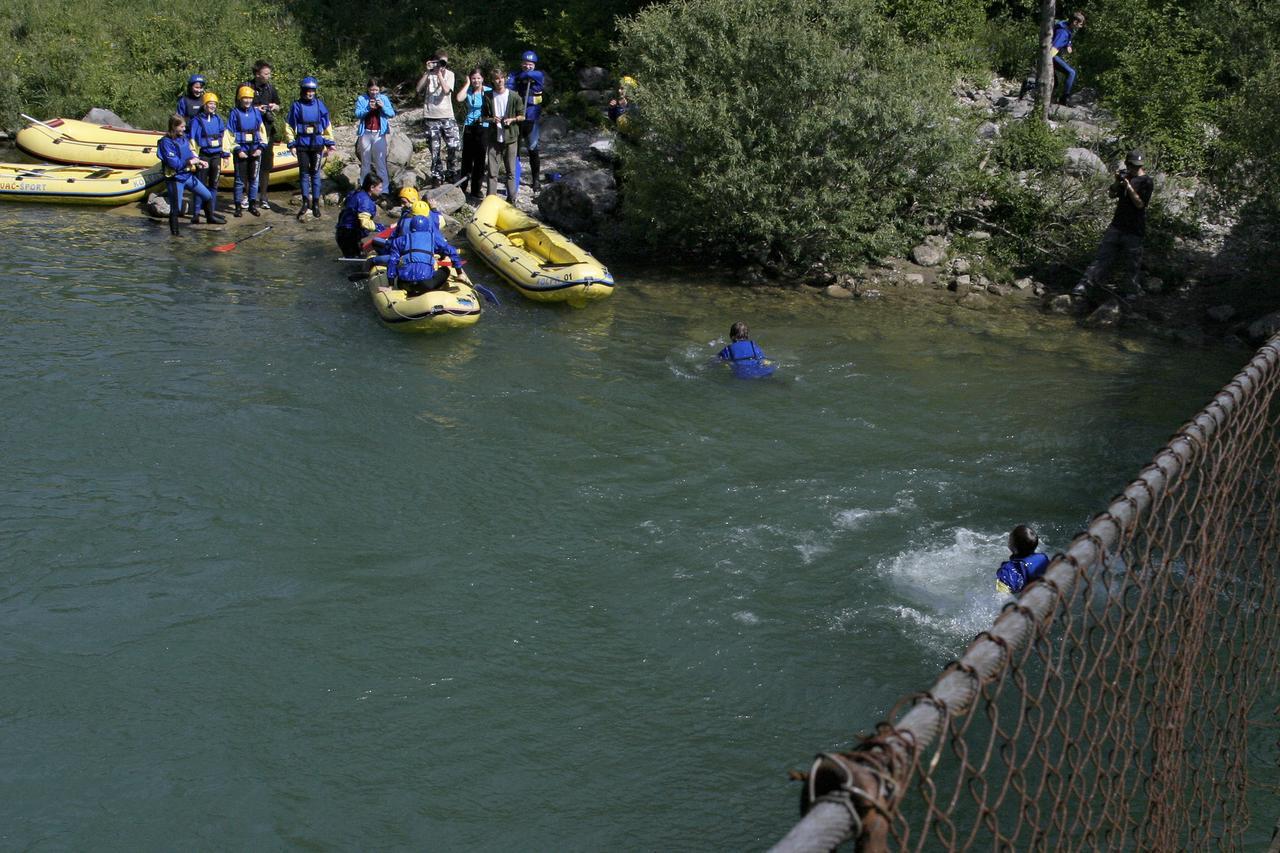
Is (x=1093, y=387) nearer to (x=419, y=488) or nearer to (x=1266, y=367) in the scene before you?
(x=419, y=488)

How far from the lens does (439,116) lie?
62.4 feet

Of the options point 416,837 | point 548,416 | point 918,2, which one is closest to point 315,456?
point 548,416

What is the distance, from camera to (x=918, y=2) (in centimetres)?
1916

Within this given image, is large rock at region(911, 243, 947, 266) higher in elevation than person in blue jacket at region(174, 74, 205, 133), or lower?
lower

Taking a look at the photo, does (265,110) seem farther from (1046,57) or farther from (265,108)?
(1046,57)

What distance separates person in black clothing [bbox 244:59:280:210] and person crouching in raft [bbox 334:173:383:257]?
316 cm

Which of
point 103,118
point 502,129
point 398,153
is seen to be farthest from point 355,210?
point 103,118

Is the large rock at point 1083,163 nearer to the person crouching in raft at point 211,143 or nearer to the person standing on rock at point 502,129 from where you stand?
the person standing on rock at point 502,129

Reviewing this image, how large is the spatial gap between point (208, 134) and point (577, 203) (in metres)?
5.47

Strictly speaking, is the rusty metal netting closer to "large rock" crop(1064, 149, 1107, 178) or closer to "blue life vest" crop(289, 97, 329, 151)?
"large rock" crop(1064, 149, 1107, 178)

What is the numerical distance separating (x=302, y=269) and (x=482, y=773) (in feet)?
35.4

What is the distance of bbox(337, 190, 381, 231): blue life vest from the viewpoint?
15.9 metres

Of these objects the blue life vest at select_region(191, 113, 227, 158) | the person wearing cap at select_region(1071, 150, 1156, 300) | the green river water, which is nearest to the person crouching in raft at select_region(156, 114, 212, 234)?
the blue life vest at select_region(191, 113, 227, 158)

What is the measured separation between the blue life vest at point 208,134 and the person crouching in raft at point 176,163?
0.19 metres
